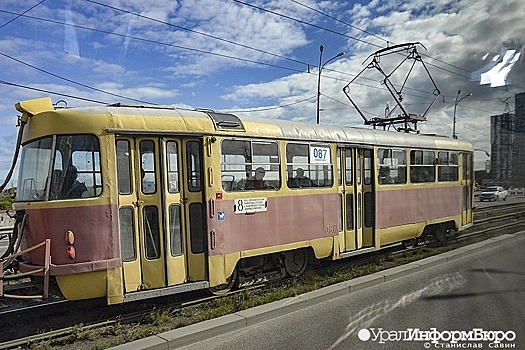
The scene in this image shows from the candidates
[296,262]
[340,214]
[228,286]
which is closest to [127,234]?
[228,286]

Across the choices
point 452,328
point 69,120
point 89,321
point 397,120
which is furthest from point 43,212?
point 397,120

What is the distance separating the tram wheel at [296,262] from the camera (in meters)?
8.25

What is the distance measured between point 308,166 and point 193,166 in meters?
2.48

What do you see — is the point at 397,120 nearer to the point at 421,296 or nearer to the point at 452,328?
the point at 421,296

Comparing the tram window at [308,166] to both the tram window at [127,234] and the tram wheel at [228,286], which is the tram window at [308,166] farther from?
the tram window at [127,234]

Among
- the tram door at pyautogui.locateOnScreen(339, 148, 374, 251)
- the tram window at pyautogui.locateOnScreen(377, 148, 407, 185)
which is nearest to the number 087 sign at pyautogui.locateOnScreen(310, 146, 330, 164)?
the tram door at pyautogui.locateOnScreen(339, 148, 374, 251)

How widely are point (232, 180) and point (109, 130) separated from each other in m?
2.01

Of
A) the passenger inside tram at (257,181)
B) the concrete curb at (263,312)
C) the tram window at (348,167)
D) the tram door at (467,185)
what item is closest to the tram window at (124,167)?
the passenger inside tram at (257,181)

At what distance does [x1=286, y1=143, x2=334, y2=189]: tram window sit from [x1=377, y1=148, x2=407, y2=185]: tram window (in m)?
1.77

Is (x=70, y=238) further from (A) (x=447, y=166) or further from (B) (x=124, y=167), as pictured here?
(A) (x=447, y=166)

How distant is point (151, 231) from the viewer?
20.7 ft

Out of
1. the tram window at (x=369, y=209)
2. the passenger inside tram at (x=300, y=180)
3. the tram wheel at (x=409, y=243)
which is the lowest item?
the tram wheel at (x=409, y=243)

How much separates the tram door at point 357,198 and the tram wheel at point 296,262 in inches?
43.5

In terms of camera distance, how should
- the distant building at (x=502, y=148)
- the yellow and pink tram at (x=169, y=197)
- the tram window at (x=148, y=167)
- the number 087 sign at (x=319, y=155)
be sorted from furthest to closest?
the number 087 sign at (x=319, y=155)
the distant building at (x=502, y=148)
the tram window at (x=148, y=167)
the yellow and pink tram at (x=169, y=197)
